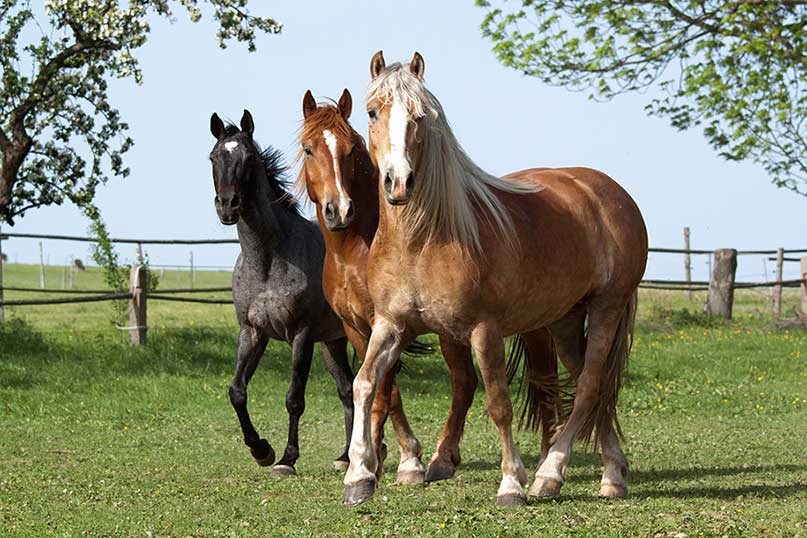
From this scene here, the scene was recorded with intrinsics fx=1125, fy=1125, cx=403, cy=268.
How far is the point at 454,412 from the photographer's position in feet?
25.4

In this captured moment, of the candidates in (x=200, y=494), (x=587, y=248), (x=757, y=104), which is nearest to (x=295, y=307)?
(x=200, y=494)

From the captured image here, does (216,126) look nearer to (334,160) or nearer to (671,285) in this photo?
(334,160)

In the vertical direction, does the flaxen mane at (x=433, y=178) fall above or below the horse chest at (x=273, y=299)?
above

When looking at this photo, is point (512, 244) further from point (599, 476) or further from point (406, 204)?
point (599, 476)

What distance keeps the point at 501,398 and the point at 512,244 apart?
2.89 feet

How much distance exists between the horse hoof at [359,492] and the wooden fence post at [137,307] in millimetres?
10442

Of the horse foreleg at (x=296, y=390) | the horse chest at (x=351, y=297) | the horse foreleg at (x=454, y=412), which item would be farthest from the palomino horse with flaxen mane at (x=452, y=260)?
the horse foreleg at (x=296, y=390)

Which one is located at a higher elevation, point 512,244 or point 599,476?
point 512,244

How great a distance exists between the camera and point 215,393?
13.8m

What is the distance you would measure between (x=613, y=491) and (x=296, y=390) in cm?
280

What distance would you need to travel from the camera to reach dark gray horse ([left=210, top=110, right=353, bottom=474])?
8555mm

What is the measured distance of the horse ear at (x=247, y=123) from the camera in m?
8.66

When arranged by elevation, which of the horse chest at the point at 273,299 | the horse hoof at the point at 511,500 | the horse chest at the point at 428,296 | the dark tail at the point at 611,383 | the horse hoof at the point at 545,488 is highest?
the horse chest at the point at 428,296

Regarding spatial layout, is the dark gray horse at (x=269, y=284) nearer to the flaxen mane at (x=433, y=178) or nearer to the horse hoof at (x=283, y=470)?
the horse hoof at (x=283, y=470)
